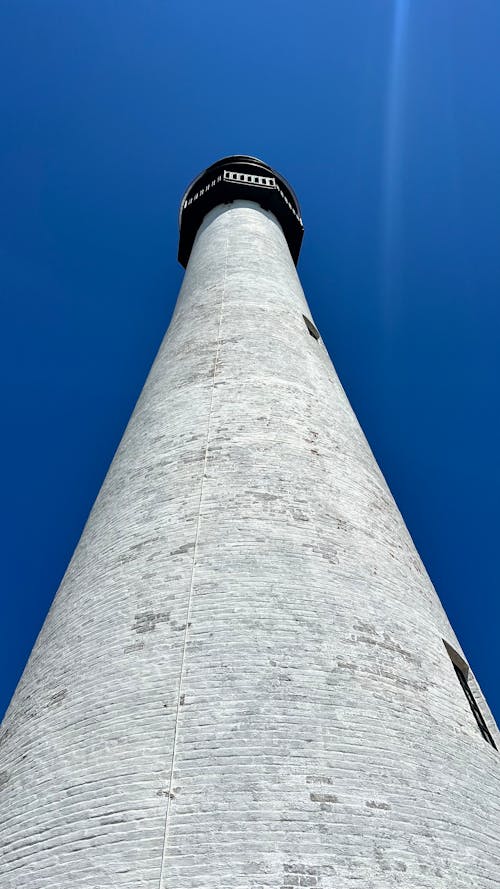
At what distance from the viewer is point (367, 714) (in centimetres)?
512

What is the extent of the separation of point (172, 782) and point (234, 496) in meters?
3.15

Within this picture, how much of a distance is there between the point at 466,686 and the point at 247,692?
3.02 m

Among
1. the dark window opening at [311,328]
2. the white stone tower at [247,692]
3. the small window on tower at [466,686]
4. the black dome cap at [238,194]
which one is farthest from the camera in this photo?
the black dome cap at [238,194]

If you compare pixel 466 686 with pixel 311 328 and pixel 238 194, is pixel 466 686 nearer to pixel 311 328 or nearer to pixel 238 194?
pixel 311 328

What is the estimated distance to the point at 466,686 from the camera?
6.94 metres

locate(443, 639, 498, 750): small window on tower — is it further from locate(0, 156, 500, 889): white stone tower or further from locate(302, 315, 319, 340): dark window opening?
locate(302, 315, 319, 340): dark window opening

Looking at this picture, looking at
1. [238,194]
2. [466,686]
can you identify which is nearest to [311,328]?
[466,686]

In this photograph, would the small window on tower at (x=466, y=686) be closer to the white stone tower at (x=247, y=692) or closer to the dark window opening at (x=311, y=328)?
the white stone tower at (x=247, y=692)

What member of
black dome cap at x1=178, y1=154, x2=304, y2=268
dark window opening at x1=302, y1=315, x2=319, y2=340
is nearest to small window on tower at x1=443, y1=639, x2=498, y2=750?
dark window opening at x1=302, y1=315, x2=319, y2=340

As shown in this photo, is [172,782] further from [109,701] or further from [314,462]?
[314,462]

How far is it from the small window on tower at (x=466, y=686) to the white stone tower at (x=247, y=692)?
0.03 metres

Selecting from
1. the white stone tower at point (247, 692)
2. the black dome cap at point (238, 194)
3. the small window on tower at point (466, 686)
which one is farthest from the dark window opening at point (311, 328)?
the black dome cap at point (238, 194)

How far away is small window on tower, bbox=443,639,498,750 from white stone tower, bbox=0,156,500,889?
0.03 meters

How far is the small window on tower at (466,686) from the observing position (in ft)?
21.1
